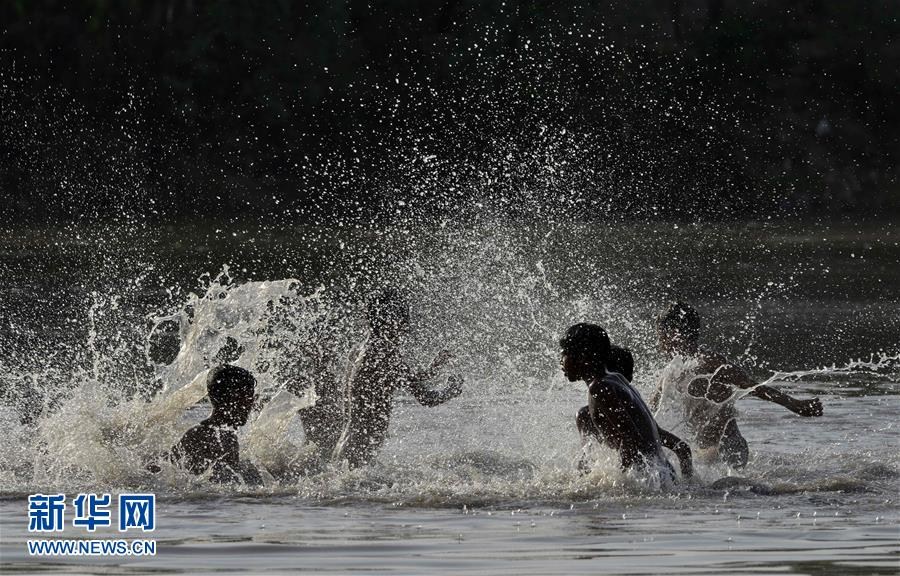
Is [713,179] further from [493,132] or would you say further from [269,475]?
[269,475]

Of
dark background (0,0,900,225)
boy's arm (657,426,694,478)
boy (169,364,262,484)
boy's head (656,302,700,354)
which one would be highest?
dark background (0,0,900,225)

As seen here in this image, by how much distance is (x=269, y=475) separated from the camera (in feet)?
33.2

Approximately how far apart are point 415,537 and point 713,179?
27616 mm

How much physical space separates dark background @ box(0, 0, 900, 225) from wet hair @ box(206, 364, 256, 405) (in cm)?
2372

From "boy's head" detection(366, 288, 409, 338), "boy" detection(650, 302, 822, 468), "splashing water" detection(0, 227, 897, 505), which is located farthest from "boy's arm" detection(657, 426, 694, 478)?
"boy's head" detection(366, 288, 409, 338)

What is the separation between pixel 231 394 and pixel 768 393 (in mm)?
2801

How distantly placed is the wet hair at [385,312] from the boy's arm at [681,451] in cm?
185

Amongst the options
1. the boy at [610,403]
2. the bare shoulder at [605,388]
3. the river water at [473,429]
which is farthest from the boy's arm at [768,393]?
the bare shoulder at [605,388]

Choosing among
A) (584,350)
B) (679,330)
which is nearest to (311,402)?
(679,330)

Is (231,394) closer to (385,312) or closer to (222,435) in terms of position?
(222,435)

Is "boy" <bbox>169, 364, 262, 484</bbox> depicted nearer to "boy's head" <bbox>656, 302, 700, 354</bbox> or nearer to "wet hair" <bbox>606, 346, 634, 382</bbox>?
"wet hair" <bbox>606, 346, 634, 382</bbox>

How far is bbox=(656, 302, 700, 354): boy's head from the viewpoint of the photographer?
11117 mm

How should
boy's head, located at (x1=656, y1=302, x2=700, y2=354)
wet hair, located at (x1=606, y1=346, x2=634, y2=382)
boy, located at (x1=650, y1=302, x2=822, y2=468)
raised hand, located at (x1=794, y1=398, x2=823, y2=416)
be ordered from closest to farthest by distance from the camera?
wet hair, located at (x1=606, y1=346, x2=634, y2=382) < raised hand, located at (x1=794, y1=398, x2=823, y2=416) < boy, located at (x1=650, y1=302, x2=822, y2=468) < boy's head, located at (x1=656, y1=302, x2=700, y2=354)

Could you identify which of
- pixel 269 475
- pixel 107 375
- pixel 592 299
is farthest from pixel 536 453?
pixel 592 299
